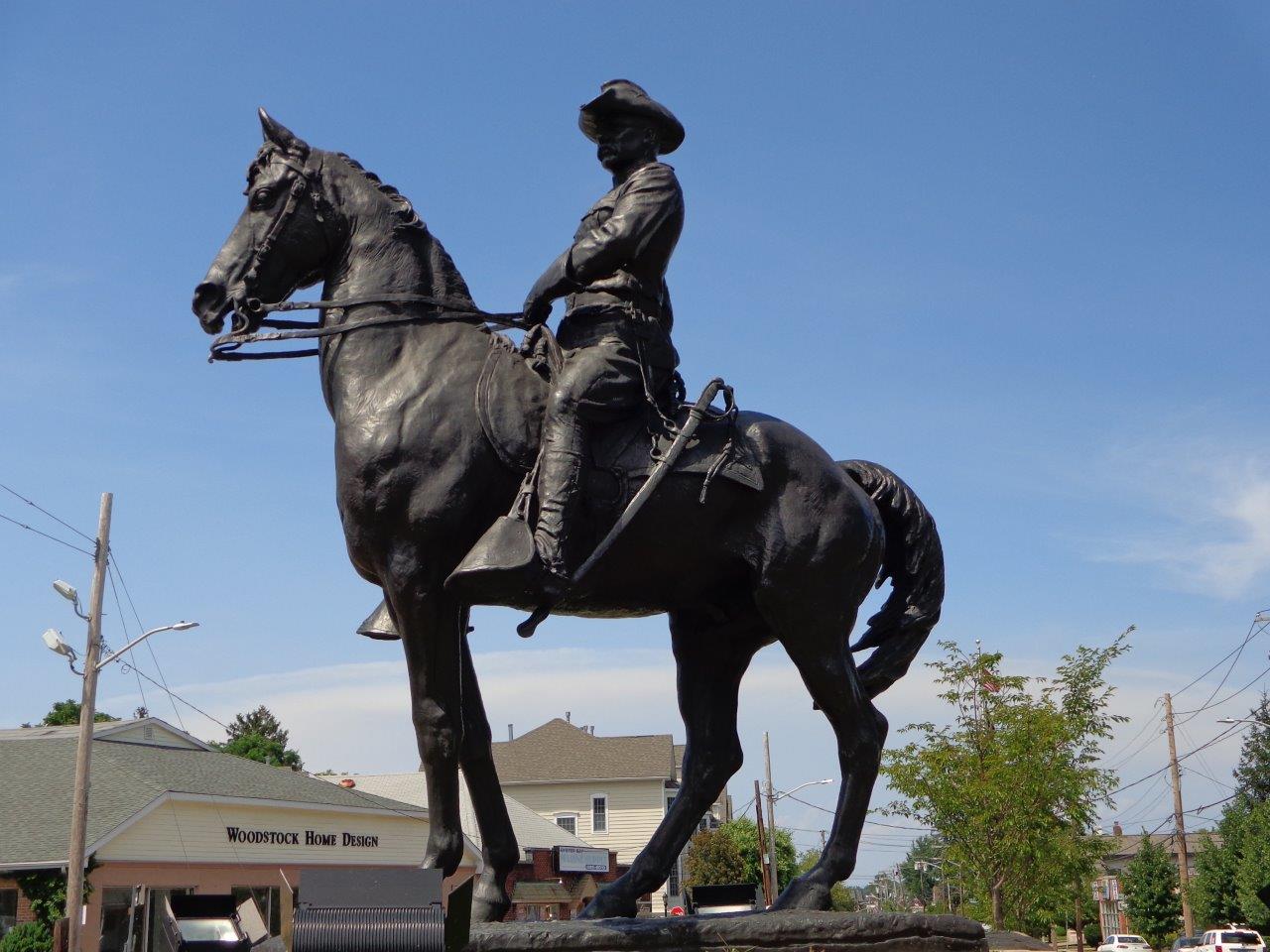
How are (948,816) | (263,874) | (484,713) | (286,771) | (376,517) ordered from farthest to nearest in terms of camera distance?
(286,771), (263,874), (948,816), (484,713), (376,517)

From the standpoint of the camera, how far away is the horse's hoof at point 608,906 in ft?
19.2

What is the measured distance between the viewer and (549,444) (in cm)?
542

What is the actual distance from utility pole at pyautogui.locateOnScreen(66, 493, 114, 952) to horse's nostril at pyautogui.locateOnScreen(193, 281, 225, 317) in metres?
16.8

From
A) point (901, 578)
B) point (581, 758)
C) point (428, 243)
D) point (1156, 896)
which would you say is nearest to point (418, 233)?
point (428, 243)

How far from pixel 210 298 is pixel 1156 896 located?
6603 centimetres

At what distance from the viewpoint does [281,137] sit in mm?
5945

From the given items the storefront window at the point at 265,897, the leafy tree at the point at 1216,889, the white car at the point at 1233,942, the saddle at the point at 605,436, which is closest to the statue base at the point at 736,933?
the saddle at the point at 605,436

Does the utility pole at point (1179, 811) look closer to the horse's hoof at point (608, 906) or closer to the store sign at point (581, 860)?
the store sign at point (581, 860)

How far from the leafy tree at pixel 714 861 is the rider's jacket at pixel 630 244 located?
41232 mm

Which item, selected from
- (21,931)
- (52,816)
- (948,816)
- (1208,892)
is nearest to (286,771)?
(52,816)

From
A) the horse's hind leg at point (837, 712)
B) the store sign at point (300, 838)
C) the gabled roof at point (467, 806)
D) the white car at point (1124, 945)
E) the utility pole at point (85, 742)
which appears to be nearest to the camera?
the horse's hind leg at point (837, 712)

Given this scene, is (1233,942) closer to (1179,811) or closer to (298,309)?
(1179,811)

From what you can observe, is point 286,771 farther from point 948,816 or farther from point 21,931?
point 948,816

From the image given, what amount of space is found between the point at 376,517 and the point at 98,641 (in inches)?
762
